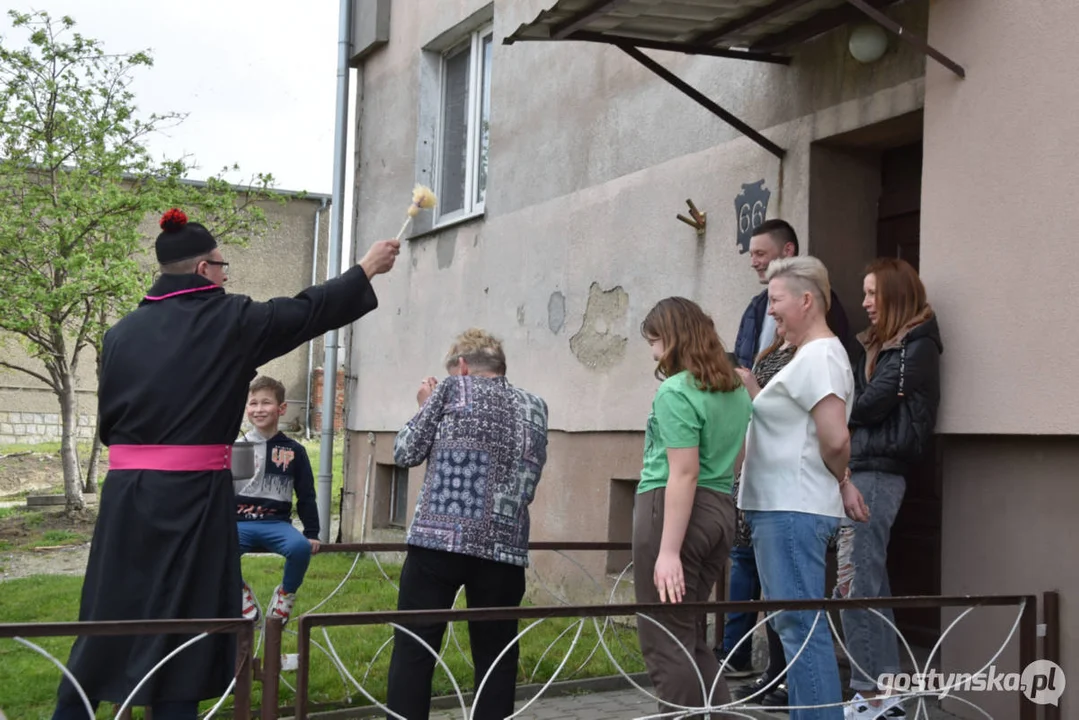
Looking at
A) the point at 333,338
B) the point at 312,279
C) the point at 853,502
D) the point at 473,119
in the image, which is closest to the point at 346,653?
the point at 853,502

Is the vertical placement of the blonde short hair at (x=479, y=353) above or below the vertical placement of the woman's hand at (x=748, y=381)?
above

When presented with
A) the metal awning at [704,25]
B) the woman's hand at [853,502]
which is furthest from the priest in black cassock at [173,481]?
the metal awning at [704,25]

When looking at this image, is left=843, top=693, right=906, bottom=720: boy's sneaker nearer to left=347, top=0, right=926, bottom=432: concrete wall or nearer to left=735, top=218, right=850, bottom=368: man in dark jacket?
left=735, top=218, right=850, bottom=368: man in dark jacket

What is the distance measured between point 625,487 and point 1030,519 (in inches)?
130

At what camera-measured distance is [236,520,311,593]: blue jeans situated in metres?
5.50

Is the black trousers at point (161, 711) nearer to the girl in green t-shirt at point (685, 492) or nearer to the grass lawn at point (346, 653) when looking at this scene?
the grass lawn at point (346, 653)

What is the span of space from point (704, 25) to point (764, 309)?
1413 millimetres

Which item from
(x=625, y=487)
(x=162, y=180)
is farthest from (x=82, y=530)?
(x=625, y=487)

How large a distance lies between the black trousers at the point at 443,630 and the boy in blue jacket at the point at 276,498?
129cm

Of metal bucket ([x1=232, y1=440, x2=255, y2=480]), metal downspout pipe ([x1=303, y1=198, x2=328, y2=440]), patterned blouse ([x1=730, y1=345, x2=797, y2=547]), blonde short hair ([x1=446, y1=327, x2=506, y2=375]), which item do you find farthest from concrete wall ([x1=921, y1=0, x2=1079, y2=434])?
metal downspout pipe ([x1=303, y1=198, x2=328, y2=440])

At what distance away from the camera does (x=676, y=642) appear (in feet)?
12.7

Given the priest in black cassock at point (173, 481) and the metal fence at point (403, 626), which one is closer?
the metal fence at point (403, 626)

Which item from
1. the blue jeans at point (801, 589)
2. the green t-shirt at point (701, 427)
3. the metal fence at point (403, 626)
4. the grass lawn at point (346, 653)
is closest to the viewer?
the metal fence at point (403, 626)

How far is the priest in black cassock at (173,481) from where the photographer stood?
3.61m
